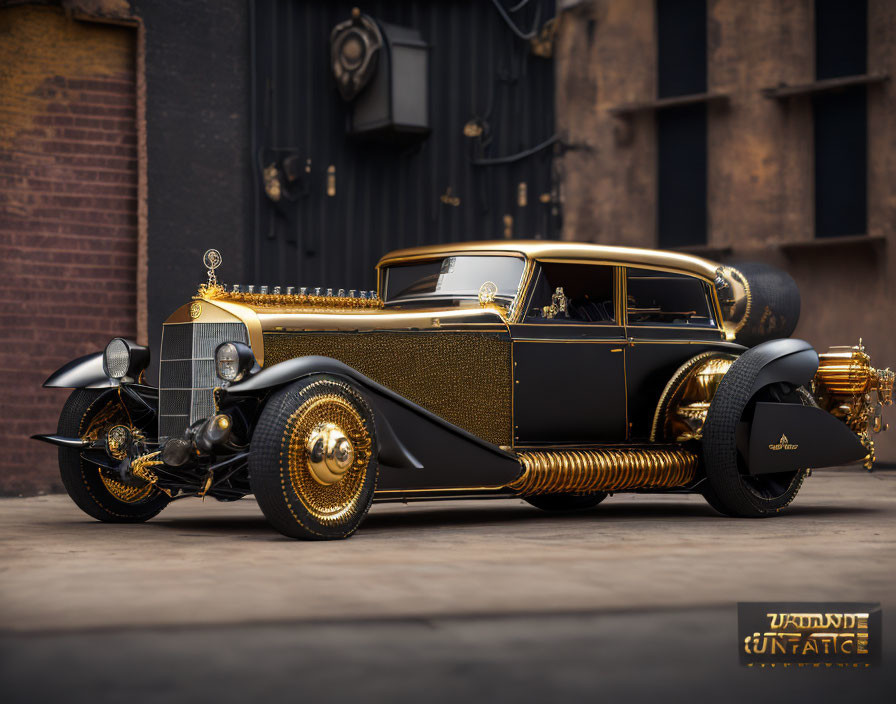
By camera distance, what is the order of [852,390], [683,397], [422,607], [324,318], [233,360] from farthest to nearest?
[852,390], [683,397], [324,318], [233,360], [422,607]

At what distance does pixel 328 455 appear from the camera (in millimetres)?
5781

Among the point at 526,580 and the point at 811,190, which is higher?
the point at 811,190

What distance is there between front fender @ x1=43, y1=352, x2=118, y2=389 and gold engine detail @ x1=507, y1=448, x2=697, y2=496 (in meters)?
2.27

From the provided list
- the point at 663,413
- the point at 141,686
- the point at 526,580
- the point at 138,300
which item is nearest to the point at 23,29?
the point at 138,300

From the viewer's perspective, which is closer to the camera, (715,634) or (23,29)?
(715,634)

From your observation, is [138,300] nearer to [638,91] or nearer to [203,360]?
[203,360]

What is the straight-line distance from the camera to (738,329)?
27.4 ft

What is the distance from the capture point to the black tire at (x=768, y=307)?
8.46 meters

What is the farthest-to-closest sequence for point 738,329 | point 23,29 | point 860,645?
point 23,29
point 738,329
point 860,645

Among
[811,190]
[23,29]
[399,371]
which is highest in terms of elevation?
[23,29]

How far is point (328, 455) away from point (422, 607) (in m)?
1.88

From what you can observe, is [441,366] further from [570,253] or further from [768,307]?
[768,307]

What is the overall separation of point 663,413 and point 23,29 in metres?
6.13

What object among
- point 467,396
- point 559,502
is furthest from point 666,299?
point 467,396
